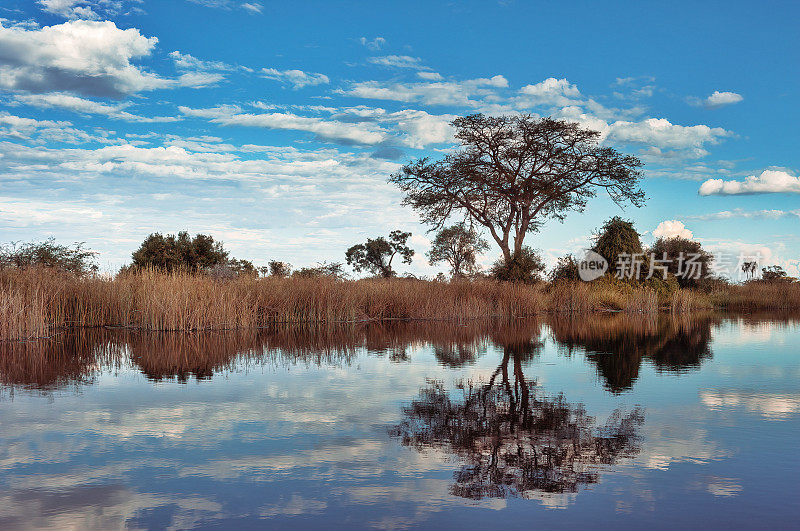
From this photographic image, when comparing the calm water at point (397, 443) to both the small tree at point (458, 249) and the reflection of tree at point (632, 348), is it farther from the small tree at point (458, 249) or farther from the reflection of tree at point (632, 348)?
the small tree at point (458, 249)

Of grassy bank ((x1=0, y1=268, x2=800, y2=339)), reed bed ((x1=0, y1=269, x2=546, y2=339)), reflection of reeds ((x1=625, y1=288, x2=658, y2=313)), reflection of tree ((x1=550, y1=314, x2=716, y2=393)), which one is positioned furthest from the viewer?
reflection of reeds ((x1=625, y1=288, x2=658, y2=313))

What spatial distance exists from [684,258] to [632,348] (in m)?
33.7

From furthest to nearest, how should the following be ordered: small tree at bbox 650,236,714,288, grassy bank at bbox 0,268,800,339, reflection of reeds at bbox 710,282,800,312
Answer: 1. small tree at bbox 650,236,714,288
2. reflection of reeds at bbox 710,282,800,312
3. grassy bank at bbox 0,268,800,339

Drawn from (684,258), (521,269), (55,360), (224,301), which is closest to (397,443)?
(55,360)

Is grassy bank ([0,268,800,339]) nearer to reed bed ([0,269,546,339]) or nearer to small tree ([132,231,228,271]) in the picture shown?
reed bed ([0,269,546,339])

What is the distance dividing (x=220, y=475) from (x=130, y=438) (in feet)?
5.09

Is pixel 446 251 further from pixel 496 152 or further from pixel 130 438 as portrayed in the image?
pixel 130 438

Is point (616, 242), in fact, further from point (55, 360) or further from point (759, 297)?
point (55, 360)

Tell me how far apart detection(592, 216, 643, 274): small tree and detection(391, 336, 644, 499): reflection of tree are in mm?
28284

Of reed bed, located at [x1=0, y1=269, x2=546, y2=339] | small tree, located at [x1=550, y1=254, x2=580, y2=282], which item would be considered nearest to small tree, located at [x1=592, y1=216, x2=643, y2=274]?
small tree, located at [x1=550, y1=254, x2=580, y2=282]

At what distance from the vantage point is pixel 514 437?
17.4 feet

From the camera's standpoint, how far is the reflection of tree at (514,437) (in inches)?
166

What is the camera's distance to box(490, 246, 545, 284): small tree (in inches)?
1272

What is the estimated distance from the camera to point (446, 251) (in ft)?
169
